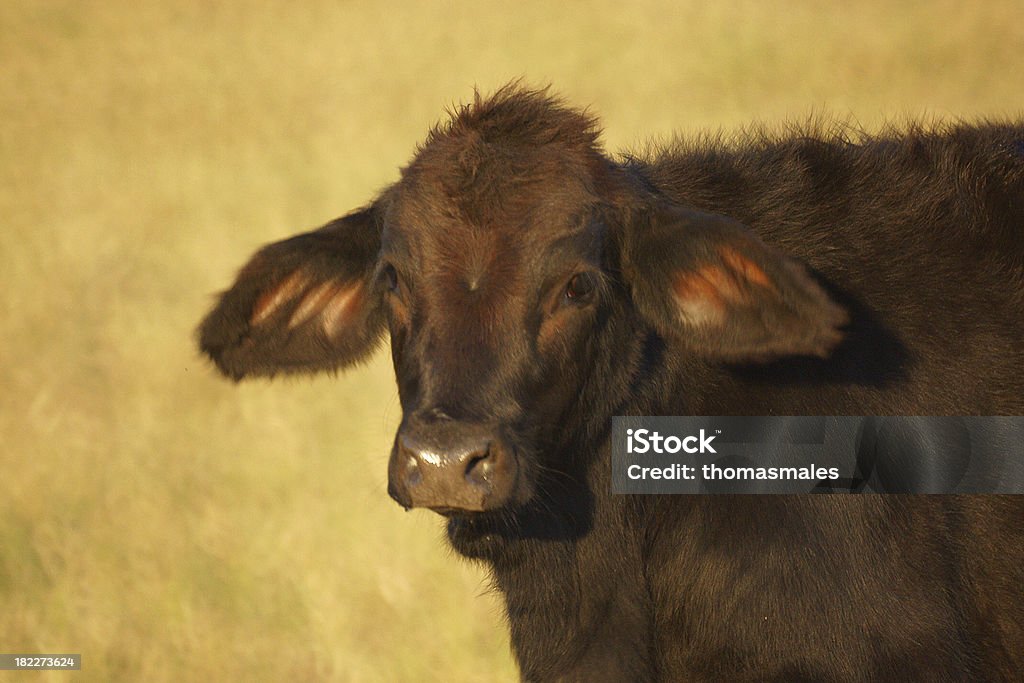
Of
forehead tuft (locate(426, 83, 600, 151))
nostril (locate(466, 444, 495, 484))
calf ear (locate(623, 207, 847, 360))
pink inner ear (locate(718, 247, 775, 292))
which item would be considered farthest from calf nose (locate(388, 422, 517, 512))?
forehead tuft (locate(426, 83, 600, 151))

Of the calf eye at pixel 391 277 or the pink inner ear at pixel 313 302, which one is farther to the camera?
the pink inner ear at pixel 313 302

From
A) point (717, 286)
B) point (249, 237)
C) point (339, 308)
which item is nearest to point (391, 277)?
point (339, 308)

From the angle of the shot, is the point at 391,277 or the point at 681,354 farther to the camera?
the point at 681,354

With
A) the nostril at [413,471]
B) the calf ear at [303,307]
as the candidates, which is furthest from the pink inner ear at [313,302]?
the nostril at [413,471]

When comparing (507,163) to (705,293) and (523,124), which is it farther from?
(705,293)

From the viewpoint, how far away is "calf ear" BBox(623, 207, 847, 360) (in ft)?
17.4

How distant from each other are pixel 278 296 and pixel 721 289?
1978 millimetres

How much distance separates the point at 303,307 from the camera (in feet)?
20.9

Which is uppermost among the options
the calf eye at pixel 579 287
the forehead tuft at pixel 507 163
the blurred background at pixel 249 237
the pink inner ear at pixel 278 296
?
the forehead tuft at pixel 507 163

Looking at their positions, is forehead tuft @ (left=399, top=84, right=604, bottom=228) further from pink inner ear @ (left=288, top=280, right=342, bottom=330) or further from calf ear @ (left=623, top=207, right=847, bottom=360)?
pink inner ear @ (left=288, top=280, right=342, bottom=330)

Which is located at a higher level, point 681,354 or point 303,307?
point 303,307

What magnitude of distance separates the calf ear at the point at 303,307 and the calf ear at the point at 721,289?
4.01 feet

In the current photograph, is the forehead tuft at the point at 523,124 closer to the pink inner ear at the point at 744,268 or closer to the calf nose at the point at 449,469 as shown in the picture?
the pink inner ear at the point at 744,268

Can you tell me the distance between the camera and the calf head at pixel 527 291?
5.09 metres
